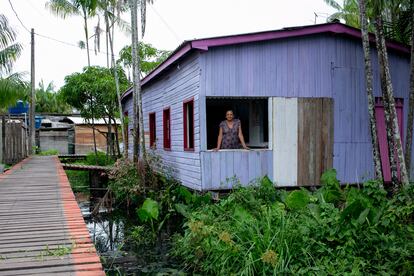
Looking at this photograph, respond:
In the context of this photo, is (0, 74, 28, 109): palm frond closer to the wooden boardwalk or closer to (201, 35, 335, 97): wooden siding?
the wooden boardwalk

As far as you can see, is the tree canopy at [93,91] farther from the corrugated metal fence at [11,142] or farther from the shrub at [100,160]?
the corrugated metal fence at [11,142]

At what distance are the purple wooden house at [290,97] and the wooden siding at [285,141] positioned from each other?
0.02 m

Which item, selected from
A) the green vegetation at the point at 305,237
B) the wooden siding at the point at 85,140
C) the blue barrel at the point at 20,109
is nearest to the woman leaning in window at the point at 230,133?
the green vegetation at the point at 305,237

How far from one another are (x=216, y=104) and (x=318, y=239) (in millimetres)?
8464

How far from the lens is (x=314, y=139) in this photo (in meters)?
10.4

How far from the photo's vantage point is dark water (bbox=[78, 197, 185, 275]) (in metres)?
7.57

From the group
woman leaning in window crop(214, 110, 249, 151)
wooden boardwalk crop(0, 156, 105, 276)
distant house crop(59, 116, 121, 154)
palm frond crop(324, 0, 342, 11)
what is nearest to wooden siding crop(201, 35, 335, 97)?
woman leaning in window crop(214, 110, 249, 151)

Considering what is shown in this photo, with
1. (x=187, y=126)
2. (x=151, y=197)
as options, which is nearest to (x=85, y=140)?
(x=151, y=197)

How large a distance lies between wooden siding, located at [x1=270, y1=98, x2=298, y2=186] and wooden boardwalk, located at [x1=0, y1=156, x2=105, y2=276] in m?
4.43

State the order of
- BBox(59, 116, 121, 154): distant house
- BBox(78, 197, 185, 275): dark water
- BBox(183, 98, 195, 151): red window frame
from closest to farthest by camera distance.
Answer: BBox(78, 197, 185, 275): dark water, BBox(183, 98, 195, 151): red window frame, BBox(59, 116, 121, 154): distant house

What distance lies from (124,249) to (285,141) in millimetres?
4106

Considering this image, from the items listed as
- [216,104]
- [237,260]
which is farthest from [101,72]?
[237,260]

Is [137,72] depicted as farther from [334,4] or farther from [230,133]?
[334,4]

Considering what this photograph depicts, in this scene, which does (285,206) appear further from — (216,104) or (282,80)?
(216,104)
